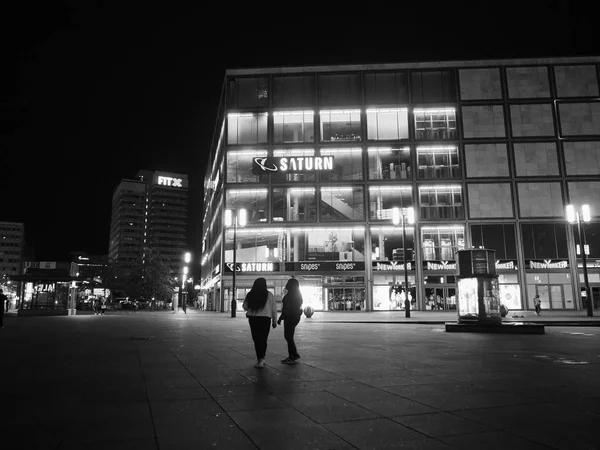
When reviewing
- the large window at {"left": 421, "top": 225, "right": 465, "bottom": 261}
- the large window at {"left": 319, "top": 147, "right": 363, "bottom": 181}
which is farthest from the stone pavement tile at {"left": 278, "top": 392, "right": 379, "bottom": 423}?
the large window at {"left": 421, "top": 225, "right": 465, "bottom": 261}

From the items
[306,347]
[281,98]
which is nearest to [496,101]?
[281,98]

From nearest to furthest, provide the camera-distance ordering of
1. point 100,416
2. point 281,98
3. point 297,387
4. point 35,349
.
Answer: point 100,416, point 297,387, point 35,349, point 281,98

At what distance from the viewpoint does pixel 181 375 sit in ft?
23.9

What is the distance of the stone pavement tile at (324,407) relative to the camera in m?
4.64

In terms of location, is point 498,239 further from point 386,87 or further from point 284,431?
point 284,431

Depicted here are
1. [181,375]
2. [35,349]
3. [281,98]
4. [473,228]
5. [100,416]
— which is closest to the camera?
[100,416]

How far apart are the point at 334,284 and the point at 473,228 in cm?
1566

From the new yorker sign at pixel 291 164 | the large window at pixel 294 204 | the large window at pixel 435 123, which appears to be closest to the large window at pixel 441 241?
the large window at pixel 435 123

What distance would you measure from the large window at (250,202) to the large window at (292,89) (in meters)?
10.4

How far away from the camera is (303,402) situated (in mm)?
5332

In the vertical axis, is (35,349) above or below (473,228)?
below

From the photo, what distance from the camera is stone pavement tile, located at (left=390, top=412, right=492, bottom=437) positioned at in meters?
4.11

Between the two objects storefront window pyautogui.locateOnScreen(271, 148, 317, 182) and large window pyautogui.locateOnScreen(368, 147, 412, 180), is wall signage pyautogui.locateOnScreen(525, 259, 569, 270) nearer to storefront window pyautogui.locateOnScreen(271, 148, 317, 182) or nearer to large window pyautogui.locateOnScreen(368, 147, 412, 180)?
large window pyautogui.locateOnScreen(368, 147, 412, 180)

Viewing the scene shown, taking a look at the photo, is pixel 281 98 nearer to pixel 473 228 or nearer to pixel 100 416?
pixel 473 228
